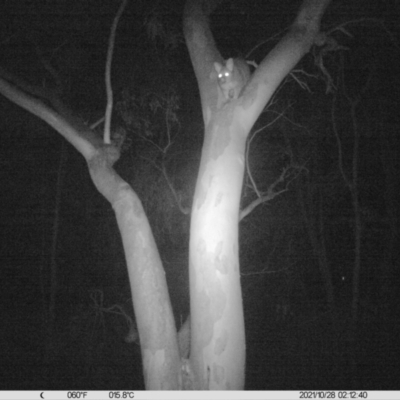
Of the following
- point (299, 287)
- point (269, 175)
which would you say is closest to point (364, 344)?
point (299, 287)

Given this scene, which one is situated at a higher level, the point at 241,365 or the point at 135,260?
the point at 135,260

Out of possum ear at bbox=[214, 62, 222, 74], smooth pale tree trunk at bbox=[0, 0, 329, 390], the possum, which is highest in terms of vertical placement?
possum ear at bbox=[214, 62, 222, 74]

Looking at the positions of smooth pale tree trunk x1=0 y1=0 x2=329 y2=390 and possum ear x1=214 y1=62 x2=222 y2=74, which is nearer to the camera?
smooth pale tree trunk x1=0 y1=0 x2=329 y2=390

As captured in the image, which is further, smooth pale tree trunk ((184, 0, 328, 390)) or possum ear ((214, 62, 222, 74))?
possum ear ((214, 62, 222, 74))

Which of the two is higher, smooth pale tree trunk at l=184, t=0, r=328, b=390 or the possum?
the possum

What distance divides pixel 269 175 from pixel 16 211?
11030 mm

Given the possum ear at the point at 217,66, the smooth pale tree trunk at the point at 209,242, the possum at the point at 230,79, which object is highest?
the possum ear at the point at 217,66

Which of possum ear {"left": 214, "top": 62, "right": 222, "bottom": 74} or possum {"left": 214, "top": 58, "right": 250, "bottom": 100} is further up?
possum ear {"left": 214, "top": 62, "right": 222, "bottom": 74}

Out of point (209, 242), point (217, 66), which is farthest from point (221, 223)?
point (217, 66)

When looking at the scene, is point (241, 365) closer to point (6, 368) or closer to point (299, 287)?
point (6, 368)

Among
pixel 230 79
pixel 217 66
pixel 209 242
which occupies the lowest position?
pixel 209 242

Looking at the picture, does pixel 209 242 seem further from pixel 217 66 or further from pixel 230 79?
pixel 217 66

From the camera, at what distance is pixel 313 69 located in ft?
24.6

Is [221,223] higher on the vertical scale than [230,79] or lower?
lower
